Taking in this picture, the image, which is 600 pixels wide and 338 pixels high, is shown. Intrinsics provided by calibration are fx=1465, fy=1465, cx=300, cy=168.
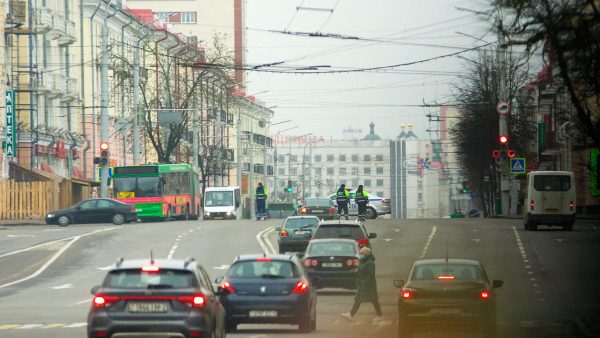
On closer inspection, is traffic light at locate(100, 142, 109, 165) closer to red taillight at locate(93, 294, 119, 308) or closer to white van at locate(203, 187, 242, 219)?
white van at locate(203, 187, 242, 219)

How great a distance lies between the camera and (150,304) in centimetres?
1827

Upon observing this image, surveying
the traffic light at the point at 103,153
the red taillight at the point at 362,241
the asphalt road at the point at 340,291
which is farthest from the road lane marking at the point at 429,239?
the traffic light at the point at 103,153

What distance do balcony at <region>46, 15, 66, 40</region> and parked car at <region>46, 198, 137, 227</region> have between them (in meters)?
18.2

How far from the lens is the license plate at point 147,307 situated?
18.2 m

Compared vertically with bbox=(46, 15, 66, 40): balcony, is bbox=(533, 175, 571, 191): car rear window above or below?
below

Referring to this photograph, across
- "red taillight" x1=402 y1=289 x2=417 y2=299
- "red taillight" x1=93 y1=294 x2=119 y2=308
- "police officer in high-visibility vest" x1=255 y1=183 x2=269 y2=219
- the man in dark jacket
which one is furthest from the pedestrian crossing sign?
"red taillight" x1=93 y1=294 x2=119 y2=308

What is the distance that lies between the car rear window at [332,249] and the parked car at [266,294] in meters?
11.7

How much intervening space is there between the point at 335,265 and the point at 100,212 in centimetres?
3305

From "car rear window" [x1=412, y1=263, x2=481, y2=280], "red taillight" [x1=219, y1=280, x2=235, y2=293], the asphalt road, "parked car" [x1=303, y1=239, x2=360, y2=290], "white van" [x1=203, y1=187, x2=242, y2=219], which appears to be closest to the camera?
"car rear window" [x1=412, y1=263, x2=481, y2=280]

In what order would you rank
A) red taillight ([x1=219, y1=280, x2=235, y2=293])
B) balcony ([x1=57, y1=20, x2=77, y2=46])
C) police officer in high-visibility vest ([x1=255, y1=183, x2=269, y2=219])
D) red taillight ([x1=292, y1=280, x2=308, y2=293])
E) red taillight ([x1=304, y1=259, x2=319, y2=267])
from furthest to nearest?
balcony ([x1=57, y1=20, x2=77, y2=46]) < police officer in high-visibility vest ([x1=255, y1=183, x2=269, y2=219]) < red taillight ([x1=304, y1=259, x2=319, y2=267]) < red taillight ([x1=292, y1=280, x2=308, y2=293]) < red taillight ([x1=219, y1=280, x2=235, y2=293])

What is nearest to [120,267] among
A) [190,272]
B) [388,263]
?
[190,272]

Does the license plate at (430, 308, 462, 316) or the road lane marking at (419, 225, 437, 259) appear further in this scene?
the road lane marking at (419, 225, 437, 259)

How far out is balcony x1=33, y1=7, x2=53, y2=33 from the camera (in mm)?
79562

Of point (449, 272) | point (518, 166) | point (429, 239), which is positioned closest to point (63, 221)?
point (429, 239)
